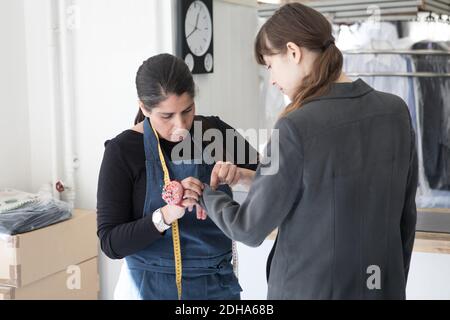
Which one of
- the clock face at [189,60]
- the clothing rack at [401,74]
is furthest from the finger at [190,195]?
the clothing rack at [401,74]

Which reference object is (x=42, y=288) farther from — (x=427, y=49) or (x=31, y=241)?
(x=427, y=49)

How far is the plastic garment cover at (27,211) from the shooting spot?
8.04ft

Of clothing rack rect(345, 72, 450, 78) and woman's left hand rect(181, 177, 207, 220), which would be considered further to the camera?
clothing rack rect(345, 72, 450, 78)

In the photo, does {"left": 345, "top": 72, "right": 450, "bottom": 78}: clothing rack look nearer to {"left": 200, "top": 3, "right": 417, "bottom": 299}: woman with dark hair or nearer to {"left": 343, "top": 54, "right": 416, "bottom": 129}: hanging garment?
{"left": 343, "top": 54, "right": 416, "bottom": 129}: hanging garment

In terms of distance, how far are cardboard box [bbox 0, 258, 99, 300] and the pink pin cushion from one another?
1.32 meters

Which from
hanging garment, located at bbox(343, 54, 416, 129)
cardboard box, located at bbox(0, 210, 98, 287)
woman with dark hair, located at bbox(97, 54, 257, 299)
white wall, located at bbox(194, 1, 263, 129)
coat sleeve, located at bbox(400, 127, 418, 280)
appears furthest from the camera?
hanging garment, located at bbox(343, 54, 416, 129)

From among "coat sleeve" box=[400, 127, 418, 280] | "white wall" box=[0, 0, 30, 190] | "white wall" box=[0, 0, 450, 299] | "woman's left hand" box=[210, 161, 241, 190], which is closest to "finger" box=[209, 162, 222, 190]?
"woman's left hand" box=[210, 161, 241, 190]

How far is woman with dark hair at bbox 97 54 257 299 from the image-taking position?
1.50 m

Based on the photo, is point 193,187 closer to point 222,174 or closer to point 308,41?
point 222,174

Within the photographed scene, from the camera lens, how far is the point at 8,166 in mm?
2895

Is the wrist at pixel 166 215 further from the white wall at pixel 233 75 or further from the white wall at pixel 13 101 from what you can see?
the white wall at pixel 13 101

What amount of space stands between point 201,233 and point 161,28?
1.40 metres
